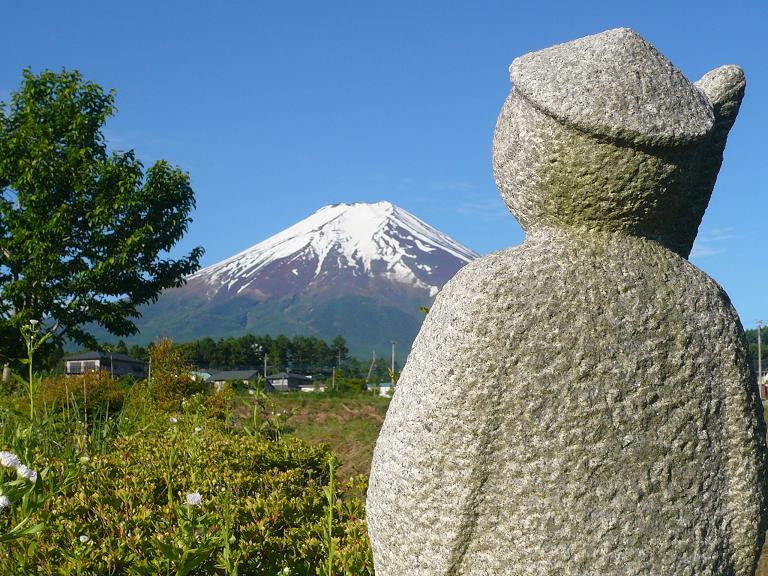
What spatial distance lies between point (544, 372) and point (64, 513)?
3.49 metres

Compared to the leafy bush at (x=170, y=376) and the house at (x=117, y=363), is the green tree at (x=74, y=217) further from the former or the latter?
the house at (x=117, y=363)

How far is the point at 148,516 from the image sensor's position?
4355 millimetres

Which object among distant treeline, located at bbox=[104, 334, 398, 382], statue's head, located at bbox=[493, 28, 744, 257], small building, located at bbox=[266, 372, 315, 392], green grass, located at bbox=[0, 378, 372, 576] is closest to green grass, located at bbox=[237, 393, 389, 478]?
green grass, located at bbox=[0, 378, 372, 576]

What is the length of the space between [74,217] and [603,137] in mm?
18471

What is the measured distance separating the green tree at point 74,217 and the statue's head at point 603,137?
56.1ft

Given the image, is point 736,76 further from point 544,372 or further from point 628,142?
point 544,372

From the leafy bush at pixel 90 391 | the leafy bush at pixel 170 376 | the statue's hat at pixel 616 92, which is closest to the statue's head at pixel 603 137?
the statue's hat at pixel 616 92

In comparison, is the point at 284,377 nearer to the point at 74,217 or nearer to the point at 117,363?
the point at 117,363

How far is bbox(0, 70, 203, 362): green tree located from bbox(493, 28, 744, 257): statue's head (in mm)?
17107

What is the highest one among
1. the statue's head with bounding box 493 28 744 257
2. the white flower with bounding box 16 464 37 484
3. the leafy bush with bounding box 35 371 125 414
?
the statue's head with bounding box 493 28 744 257

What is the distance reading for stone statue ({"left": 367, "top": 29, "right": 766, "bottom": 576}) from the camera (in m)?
2.47

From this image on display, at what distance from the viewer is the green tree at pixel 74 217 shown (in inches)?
725

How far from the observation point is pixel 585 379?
8.25 ft

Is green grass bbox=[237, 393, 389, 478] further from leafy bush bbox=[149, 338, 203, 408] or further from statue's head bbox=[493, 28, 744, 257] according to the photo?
statue's head bbox=[493, 28, 744, 257]
